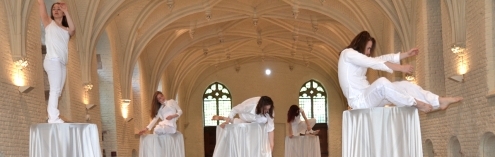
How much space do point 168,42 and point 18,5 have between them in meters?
16.1

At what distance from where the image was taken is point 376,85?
8.41 metres

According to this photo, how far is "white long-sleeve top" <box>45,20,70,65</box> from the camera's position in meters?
9.47

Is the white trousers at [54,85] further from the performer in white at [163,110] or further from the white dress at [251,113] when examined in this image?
the performer in white at [163,110]

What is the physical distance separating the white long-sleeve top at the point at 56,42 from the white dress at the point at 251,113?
488 cm

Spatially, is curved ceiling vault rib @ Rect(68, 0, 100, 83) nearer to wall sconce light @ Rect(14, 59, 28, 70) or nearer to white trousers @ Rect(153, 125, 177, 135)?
white trousers @ Rect(153, 125, 177, 135)

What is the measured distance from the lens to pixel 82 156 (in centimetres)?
941

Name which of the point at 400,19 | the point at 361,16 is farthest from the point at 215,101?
the point at 400,19

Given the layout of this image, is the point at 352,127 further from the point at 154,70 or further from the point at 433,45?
the point at 154,70

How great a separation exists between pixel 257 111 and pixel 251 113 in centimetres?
29

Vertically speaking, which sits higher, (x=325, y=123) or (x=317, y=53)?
(x=317, y=53)

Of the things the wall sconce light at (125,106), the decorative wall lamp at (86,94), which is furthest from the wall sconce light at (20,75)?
the wall sconce light at (125,106)

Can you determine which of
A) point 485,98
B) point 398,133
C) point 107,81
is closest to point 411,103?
point 398,133

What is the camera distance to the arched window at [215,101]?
4041 centimetres

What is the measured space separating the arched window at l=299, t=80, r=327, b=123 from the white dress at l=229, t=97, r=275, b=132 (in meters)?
26.1
